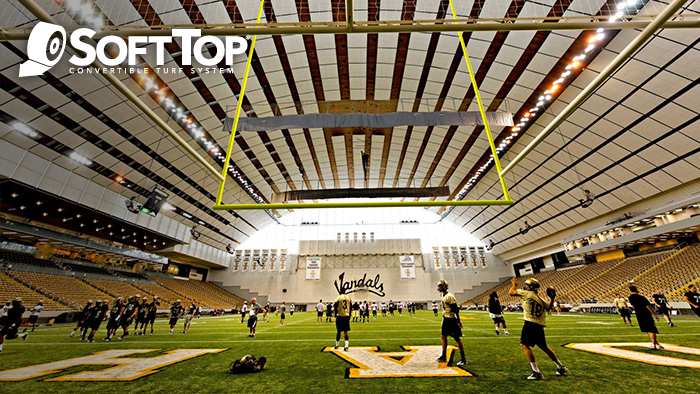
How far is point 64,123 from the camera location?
14.6m

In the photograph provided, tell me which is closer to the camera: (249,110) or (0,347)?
(0,347)

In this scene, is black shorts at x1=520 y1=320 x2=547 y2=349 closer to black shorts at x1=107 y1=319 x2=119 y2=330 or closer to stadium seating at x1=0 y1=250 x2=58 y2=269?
black shorts at x1=107 y1=319 x2=119 y2=330

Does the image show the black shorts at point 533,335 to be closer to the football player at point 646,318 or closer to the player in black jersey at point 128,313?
the football player at point 646,318

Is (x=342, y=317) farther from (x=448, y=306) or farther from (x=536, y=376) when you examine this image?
(x=536, y=376)

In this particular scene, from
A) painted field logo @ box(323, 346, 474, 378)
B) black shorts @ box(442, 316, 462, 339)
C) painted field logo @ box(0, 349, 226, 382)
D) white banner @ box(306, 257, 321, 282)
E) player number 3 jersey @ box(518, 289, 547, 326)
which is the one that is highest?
white banner @ box(306, 257, 321, 282)

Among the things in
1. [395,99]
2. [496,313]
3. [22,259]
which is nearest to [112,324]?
[496,313]

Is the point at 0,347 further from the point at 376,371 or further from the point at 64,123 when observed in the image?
the point at 64,123

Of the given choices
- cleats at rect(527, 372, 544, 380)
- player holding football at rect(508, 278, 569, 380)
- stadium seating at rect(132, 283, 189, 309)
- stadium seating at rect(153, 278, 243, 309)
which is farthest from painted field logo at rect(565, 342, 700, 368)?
stadium seating at rect(153, 278, 243, 309)

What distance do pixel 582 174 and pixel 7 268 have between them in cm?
4087

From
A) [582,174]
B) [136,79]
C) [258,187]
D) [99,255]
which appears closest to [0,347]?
[136,79]

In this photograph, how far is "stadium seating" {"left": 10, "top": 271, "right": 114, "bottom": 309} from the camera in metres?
18.1

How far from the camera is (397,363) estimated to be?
14.7 ft

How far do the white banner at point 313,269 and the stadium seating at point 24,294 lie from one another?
22.1 m

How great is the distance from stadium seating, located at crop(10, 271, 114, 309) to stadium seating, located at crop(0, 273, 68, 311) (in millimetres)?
796
